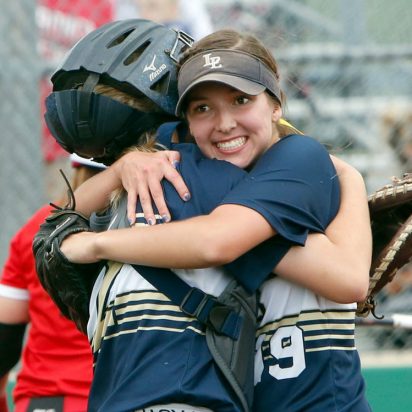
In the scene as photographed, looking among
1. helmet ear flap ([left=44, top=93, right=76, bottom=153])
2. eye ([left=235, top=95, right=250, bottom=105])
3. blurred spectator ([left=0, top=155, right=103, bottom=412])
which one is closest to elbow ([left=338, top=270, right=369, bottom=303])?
eye ([left=235, top=95, right=250, bottom=105])

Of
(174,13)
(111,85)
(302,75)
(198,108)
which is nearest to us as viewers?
(198,108)

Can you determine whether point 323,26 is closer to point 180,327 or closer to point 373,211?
point 373,211

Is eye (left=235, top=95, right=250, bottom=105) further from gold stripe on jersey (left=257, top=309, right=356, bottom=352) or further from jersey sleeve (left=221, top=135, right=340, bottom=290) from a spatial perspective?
gold stripe on jersey (left=257, top=309, right=356, bottom=352)

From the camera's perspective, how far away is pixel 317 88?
634cm

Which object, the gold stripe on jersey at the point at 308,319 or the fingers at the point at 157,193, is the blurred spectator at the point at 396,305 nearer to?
the gold stripe on jersey at the point at 308,319

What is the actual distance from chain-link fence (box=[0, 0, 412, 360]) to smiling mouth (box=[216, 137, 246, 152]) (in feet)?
9.05

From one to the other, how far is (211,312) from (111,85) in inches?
28.5

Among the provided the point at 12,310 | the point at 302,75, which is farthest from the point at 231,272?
the point at 302,75

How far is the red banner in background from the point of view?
6629mm

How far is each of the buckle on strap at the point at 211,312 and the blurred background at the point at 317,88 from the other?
9.30 ft

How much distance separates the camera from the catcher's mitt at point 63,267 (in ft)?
9.64

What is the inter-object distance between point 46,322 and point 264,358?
1.83m

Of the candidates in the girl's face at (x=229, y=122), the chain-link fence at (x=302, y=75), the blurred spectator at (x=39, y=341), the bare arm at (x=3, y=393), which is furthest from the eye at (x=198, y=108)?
the chain-link fence at (x=302, y=75)

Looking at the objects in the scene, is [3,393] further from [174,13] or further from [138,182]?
[174,13]
